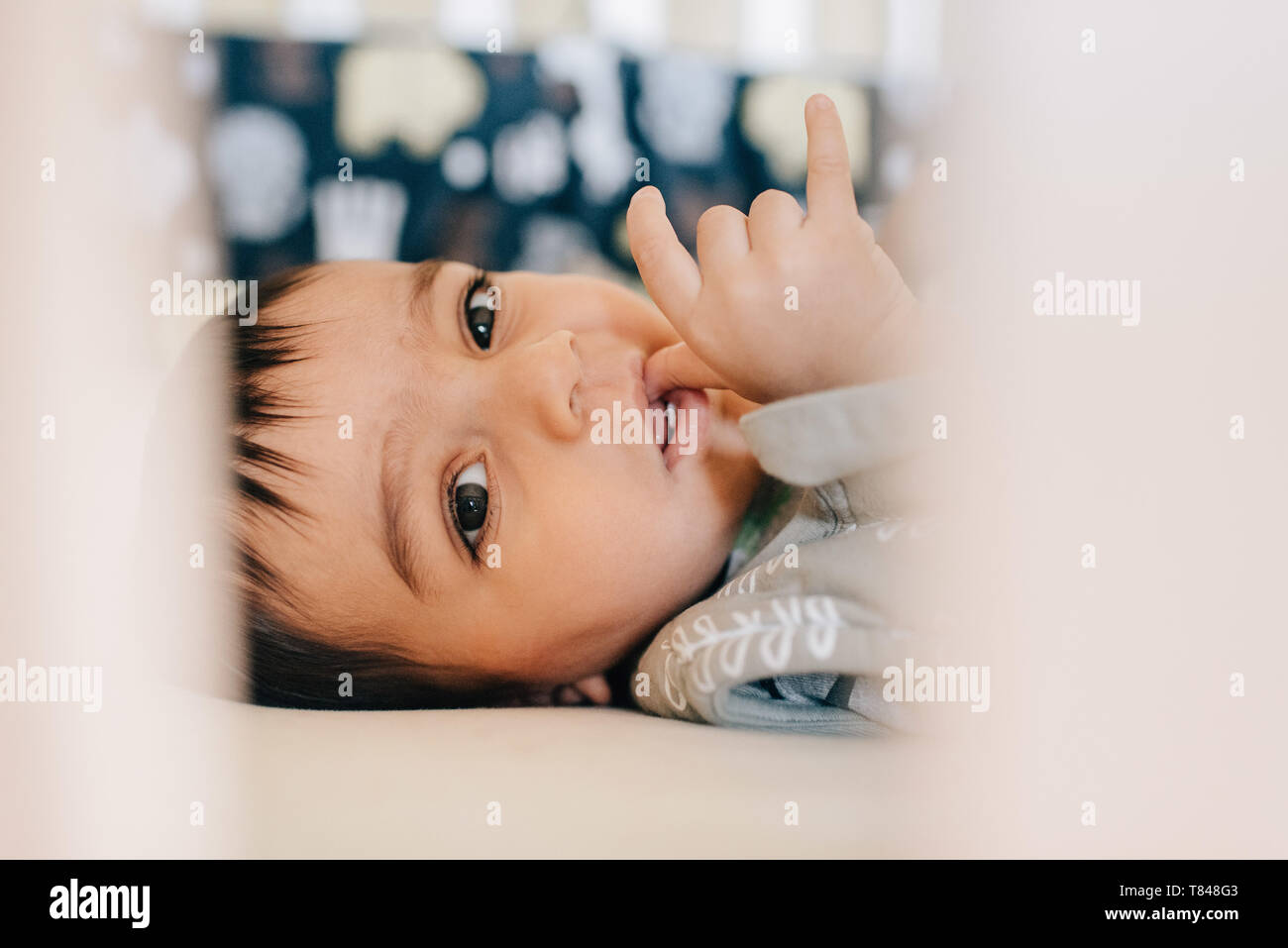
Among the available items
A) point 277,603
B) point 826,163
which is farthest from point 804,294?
point 277,603

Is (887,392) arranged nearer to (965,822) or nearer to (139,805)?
(965,822)

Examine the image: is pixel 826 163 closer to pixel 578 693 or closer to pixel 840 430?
pixel 840 430

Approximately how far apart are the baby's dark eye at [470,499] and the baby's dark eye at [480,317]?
12cm

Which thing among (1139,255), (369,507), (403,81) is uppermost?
(403,81)

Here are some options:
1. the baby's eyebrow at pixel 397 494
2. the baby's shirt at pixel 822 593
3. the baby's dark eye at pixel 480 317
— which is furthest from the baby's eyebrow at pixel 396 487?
the baby's shirt at pixel 822 593

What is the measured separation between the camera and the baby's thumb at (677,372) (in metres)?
0.73

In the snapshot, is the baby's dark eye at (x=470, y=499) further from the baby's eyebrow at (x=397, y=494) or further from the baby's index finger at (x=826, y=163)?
the baby's index finger at (x=826, y=163)

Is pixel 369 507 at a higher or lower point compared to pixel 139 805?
higher

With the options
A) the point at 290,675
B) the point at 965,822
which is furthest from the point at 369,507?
the point at 965,822

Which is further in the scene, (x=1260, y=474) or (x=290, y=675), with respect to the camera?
(x=290, y=675)
